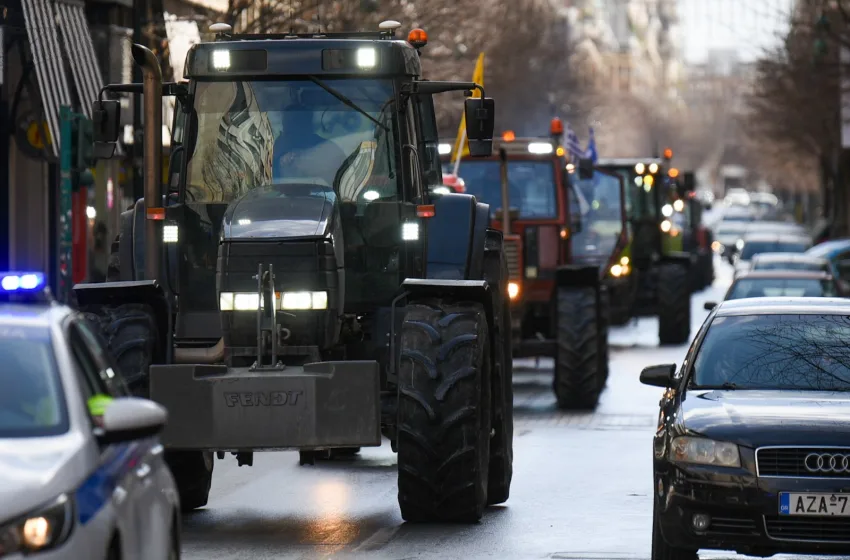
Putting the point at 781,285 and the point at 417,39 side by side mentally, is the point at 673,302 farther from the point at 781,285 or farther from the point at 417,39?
the point at 417,39

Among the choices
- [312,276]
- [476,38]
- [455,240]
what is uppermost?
[476,38]

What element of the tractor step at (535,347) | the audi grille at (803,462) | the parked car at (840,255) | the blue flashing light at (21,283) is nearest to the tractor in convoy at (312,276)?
the audi grille at (803,462)

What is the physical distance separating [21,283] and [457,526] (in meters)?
4.56

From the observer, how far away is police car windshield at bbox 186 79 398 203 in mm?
12445

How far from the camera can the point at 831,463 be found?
9.95 meters

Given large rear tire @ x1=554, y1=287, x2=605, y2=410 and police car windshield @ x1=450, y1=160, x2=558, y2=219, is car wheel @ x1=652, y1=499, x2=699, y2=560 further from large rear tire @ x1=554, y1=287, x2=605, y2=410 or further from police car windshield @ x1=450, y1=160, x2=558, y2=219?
police car windshield @ x1=450, y1=160, x2=558, y2=219

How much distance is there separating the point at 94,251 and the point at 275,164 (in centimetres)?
2097

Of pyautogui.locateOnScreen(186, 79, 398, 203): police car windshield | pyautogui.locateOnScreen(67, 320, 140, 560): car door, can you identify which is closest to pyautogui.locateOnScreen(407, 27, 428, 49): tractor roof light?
pyautogui.locateOnScreen(186, 79, 398, 203): police car windshield

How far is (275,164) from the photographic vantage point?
1246 cm

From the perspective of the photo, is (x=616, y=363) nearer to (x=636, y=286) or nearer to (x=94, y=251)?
(x=636, y=286)

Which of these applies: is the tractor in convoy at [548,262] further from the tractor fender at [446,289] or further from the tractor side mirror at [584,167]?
the tractor fender at [446,289]

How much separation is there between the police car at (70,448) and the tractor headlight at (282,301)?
11.7 ft

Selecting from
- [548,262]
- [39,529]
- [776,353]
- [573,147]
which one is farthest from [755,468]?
[573,147]

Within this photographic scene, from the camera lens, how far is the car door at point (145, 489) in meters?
7.38
